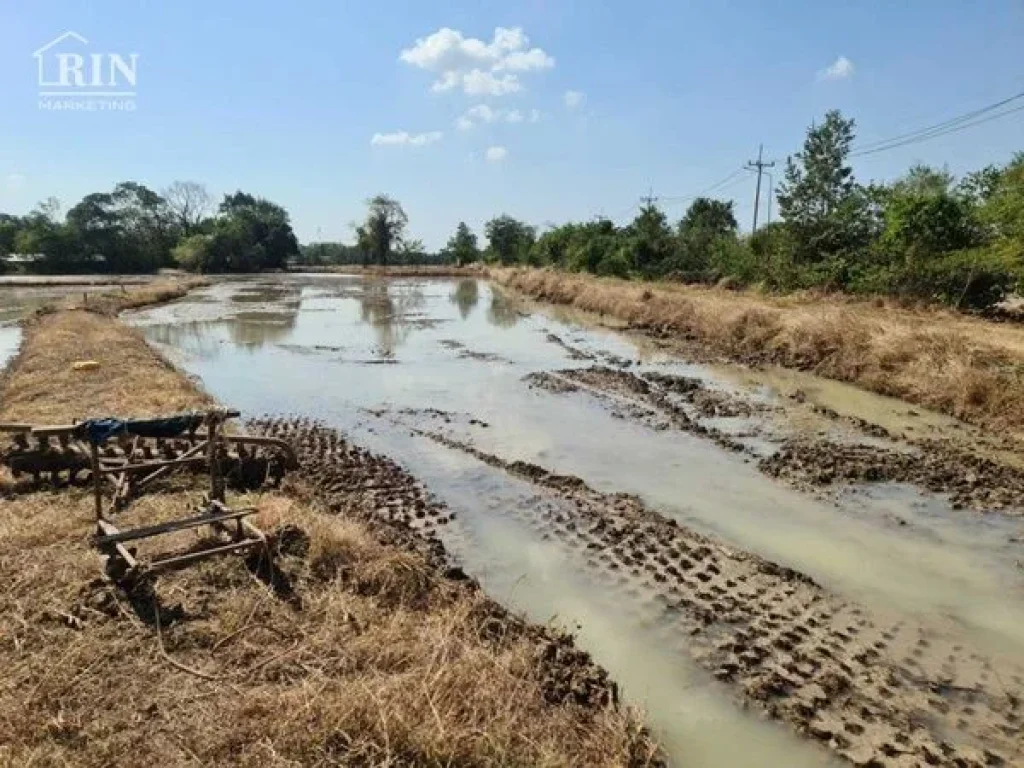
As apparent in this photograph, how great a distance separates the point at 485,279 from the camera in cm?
6788

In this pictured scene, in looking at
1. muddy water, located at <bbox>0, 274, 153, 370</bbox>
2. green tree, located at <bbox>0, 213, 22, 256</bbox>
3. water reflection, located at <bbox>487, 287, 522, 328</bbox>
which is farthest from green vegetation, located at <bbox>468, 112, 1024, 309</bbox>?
green tree, located at <bbox>0, 213, 22, 256</bbox>

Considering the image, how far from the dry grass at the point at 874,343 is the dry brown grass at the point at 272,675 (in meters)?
10.6

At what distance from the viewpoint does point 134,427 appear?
5.39m

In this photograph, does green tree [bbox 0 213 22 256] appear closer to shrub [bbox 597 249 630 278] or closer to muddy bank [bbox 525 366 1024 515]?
shrub [bbox 597 249 630 278]

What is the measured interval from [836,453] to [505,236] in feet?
→ 247

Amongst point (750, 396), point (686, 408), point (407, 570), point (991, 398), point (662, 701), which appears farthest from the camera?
point (750, 396)

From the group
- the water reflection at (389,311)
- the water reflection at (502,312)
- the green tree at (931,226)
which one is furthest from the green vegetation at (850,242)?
the water reflection at (389,311)

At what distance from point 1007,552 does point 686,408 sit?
673cm

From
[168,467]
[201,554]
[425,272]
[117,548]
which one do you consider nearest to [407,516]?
[168,467]

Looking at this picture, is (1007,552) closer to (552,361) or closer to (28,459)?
(28,459)

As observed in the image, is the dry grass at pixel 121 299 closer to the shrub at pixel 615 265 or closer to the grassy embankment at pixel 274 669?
the shrub at pixel 615 265

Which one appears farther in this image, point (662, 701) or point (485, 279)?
point (485, 279)

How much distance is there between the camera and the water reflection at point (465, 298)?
3603 centimetres

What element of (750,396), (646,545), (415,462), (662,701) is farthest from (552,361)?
(662,701)
